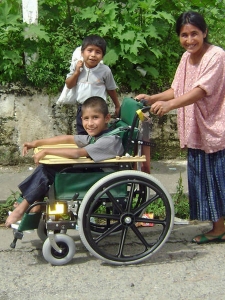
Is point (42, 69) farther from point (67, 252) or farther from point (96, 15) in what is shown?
point (67, 252)

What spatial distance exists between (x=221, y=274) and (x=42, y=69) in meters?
3.09

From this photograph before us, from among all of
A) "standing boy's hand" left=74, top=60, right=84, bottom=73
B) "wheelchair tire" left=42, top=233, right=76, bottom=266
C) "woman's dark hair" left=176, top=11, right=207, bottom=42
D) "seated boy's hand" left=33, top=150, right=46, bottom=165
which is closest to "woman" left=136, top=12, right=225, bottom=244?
"woman's dark hair" left=176, top=11, right=207, bottom=42

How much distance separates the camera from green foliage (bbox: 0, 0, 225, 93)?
19.6 ft

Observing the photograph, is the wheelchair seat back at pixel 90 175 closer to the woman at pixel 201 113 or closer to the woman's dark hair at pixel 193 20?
the woman at pixel 201 113

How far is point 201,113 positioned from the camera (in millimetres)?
4129

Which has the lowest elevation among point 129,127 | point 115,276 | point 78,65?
point 115,276

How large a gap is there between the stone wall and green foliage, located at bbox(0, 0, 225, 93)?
149mm

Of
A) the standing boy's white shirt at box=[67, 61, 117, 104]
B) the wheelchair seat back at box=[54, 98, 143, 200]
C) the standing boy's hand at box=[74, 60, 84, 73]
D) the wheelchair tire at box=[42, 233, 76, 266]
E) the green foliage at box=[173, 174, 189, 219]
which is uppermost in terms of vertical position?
the standing boy's hand at box=[74, 60, 84, 73]

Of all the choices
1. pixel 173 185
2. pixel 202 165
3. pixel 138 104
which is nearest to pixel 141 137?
pixel 138 104

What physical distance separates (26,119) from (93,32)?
1.16 metres

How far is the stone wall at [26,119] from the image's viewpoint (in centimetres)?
598

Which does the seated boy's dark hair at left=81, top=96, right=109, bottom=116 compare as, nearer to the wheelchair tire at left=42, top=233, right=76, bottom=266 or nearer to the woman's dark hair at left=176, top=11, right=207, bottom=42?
the woman's dark hair at left=176, top=11, right=207, bottom=42

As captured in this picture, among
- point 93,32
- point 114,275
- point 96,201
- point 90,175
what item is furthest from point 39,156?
point 93,32

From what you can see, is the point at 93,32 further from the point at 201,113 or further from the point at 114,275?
the point at 114,275
